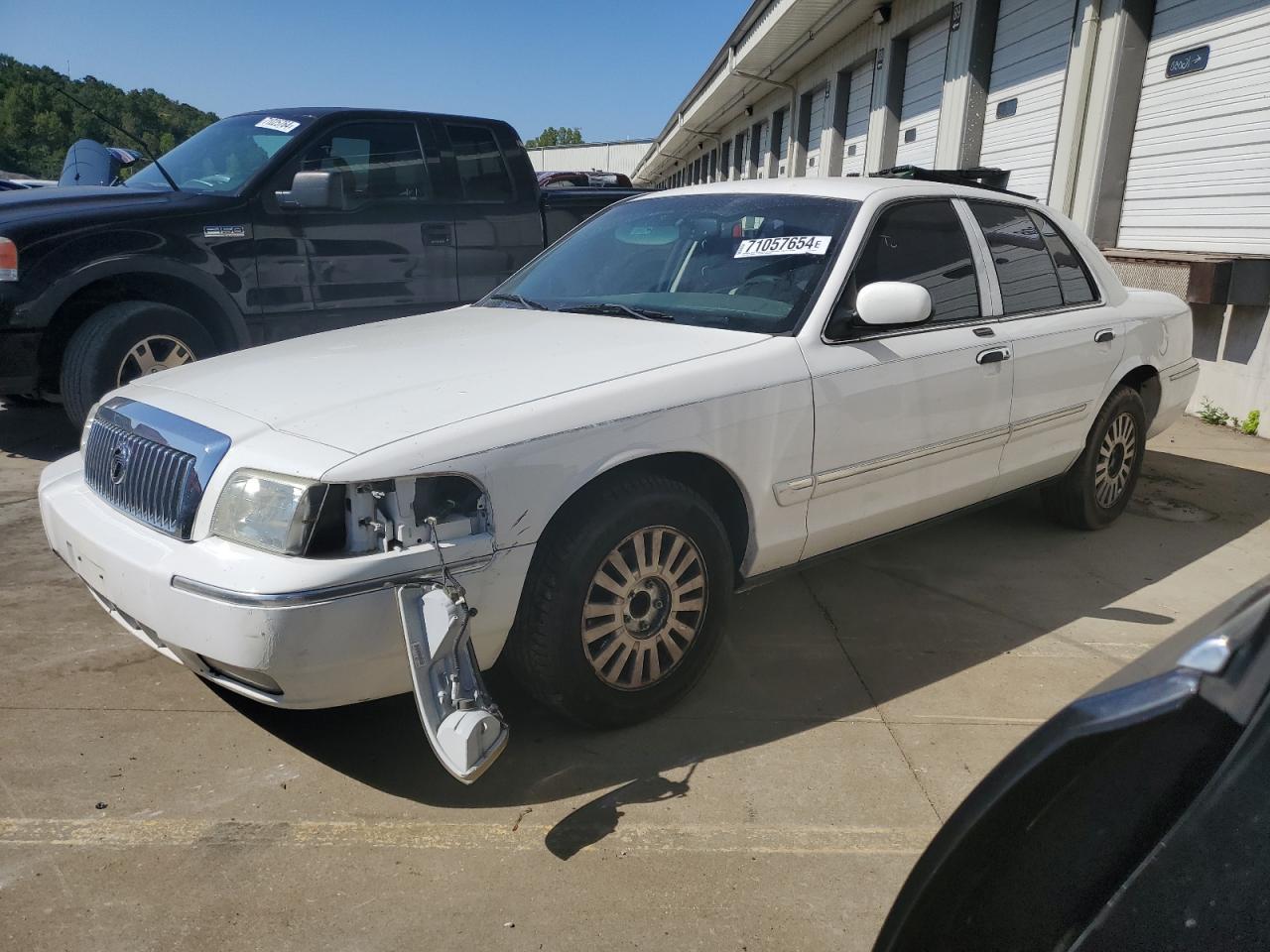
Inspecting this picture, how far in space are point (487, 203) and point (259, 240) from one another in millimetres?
1547

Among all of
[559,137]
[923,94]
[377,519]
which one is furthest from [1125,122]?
[559,137]

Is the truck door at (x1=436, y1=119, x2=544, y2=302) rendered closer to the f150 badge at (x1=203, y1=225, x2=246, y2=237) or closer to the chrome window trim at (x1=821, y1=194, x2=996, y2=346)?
the f150 badge at (x1=203, y1=225, x2=246, y2=237)

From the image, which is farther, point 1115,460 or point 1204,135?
point 1204,135

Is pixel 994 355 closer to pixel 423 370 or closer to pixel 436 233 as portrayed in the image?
pixel 423 370

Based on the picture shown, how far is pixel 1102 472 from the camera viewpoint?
4.82 metres

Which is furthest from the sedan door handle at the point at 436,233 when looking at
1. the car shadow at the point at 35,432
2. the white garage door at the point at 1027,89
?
the white garage door at the point at 1027,89

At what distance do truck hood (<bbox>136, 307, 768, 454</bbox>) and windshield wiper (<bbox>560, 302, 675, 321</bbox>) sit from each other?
0.17ft

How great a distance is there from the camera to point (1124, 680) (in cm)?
118

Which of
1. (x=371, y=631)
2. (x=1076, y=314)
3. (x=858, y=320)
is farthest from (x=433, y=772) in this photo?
(x=1076, y=314)

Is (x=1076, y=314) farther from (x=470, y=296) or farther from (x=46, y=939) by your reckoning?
(x=46, y=939)

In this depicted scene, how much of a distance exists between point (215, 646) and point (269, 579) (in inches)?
9.8

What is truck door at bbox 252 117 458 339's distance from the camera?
5.89 m

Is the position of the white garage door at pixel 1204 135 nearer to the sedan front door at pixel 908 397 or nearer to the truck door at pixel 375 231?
the sedan front door at pixel 908 397

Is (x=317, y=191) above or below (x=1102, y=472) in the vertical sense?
above
